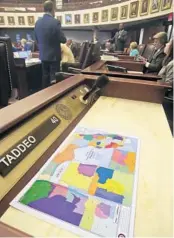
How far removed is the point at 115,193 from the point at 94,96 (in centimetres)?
81

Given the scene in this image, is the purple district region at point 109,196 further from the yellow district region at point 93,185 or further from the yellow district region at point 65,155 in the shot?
the yellow district region at point 65,155

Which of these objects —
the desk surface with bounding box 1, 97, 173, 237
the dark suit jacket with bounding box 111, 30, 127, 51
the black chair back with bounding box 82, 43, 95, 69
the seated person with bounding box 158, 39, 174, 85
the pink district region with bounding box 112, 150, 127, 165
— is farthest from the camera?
the dark suit jacket with bounding box 111, 30, 127, 51

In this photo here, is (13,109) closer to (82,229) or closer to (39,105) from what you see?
(39,105)

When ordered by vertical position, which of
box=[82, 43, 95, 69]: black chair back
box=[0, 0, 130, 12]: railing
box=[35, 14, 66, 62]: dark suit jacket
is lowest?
box=[82, 43, 95, 69]: black chair back

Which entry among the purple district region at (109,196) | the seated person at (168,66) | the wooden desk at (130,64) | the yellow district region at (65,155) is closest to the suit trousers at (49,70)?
the wooden desk at (130,64)

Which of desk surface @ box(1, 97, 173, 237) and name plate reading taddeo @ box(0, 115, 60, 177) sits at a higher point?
name plate reading taddeo @ box(0, 115, 60, 177)

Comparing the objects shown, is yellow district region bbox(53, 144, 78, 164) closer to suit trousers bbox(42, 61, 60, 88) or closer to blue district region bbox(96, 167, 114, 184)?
A: blue district region bbox(96, 167, 114, 184)

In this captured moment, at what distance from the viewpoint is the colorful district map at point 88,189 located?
1.36 feet

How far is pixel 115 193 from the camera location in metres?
0.49

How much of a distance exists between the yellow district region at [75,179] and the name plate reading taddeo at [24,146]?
139mm

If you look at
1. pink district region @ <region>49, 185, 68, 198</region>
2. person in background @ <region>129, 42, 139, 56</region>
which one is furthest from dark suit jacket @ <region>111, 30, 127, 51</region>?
pink district region @ <region>49, 185, 68, 198</region>

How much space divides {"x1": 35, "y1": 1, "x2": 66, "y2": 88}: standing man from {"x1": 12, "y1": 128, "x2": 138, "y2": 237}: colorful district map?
1988 millimetres

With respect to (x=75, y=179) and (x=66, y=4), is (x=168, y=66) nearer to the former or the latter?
(x=75, y=179)

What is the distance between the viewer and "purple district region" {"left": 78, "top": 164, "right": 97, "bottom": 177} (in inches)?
21.7
